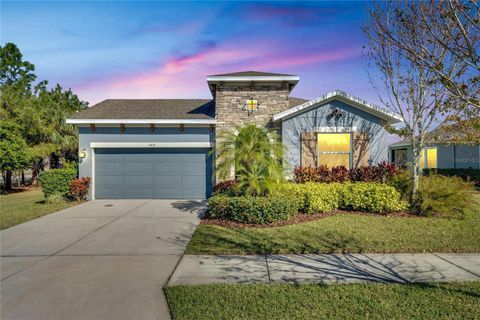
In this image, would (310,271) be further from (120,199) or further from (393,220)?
(120,199)

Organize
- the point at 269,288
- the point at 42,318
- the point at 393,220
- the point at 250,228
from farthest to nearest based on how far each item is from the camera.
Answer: the point at 393,220
the point at 250,228
the point at 269,288
the point at 42,318

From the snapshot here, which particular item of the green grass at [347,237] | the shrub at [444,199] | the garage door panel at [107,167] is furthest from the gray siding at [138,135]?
the shrub at [444,199]

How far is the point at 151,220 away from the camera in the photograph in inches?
350

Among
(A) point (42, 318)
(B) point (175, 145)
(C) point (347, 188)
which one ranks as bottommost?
(A) point (42, 318)

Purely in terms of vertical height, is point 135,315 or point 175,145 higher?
point 175,145

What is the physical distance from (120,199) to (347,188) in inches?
408

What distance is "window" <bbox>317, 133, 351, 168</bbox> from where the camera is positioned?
11.8 meters

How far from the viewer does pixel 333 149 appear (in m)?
11.8

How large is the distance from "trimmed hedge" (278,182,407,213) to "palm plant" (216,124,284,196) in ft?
2.05

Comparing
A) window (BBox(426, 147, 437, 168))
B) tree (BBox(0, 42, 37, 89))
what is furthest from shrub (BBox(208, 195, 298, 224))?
tree (BBox(0, 42, 37, 89))

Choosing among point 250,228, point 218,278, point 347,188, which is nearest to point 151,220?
point 250,228

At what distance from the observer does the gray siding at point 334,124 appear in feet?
37.9

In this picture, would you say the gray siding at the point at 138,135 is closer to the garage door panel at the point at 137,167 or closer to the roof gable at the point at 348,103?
the garage door panel at the point at 137,167

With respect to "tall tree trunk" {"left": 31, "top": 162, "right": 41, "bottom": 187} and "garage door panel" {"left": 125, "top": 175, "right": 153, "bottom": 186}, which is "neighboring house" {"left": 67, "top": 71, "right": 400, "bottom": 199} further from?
"tall tree trunk" {"left": 31, "top": 162, "right": 41, "bottom": 187}
